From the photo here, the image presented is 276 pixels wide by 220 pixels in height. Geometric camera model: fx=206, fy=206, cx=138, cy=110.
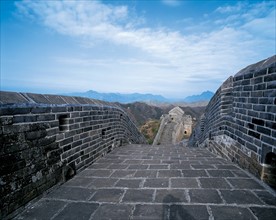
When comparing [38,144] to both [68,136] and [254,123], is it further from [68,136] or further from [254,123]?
[254,123]

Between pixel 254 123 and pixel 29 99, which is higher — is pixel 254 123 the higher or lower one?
the lower one

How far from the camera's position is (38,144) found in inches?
101

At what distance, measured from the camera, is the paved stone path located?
2.14 meters

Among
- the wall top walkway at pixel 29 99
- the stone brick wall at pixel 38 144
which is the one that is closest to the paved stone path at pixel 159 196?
the stone brick wall at pixel 38 144

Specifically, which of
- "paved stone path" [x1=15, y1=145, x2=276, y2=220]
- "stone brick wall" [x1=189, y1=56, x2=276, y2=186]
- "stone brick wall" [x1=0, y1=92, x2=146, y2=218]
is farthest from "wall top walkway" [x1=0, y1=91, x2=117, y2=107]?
"stone brick wall" [x1=189, y1=56, x2=276, y2=186]

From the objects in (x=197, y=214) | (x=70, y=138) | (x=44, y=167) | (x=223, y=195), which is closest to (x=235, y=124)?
(x=223, y=195)

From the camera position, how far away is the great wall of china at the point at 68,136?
7.04ft

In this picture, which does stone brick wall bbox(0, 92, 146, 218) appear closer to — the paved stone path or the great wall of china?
the great wall of china

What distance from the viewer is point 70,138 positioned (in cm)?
338

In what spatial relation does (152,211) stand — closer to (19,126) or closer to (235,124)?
(19,126)

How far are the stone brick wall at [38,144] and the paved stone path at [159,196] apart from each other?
203mm

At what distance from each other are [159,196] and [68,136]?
1.71 meters

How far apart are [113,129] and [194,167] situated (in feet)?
9.30

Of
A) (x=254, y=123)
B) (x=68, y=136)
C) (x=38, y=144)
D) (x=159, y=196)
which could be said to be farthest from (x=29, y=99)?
(x=254, y=123)
